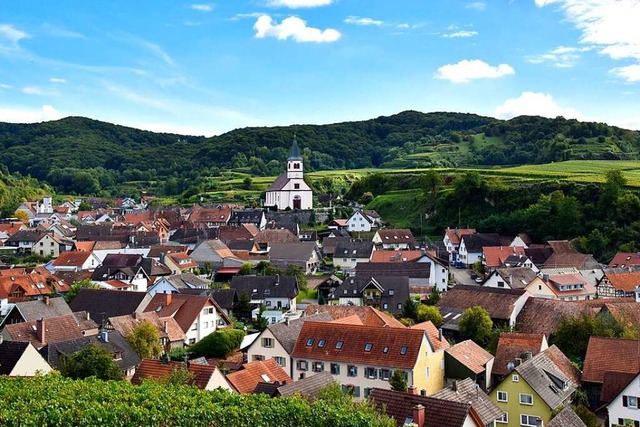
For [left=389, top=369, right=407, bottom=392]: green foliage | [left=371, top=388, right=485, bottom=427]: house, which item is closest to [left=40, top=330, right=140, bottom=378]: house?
[left=389, top=369, right=407, bottom=392]: green foliage

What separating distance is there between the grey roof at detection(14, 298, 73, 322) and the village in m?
0.10

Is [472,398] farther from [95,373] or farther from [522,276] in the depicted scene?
[522,276]

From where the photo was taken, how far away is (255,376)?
26.8 meters

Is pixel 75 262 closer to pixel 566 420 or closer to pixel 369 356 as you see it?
pixel 369 356

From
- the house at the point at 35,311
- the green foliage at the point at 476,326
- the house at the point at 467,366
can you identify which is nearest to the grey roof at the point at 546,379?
the house at the point at 467,366

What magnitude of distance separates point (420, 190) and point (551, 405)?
75033 mm

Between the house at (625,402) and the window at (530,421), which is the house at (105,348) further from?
the house at (625,402)

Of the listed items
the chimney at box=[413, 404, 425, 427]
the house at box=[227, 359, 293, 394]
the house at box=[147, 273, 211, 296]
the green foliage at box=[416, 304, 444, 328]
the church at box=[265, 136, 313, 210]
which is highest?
the church at box=[265, 136, 313, 210]

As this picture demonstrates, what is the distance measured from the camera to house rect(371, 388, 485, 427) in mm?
19984

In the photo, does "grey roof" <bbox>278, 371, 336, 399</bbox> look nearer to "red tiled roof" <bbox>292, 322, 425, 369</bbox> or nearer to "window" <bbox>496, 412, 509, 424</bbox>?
"red tiled roof" <bbox>292, 322, 425, 369</bbox>

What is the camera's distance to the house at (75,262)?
66075mm

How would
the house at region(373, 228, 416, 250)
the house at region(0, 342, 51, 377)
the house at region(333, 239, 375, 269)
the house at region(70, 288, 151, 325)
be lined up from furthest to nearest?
1. the house at region(373, 228, 416, 250)
2. the house at region(333, 239, 375, 269)
3. the house at region(70, 288, 151, 325)
4. the house at region(0, 342, 51, 377)

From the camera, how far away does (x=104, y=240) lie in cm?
7756

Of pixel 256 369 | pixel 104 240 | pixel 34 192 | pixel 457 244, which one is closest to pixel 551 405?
pixel 256 369
